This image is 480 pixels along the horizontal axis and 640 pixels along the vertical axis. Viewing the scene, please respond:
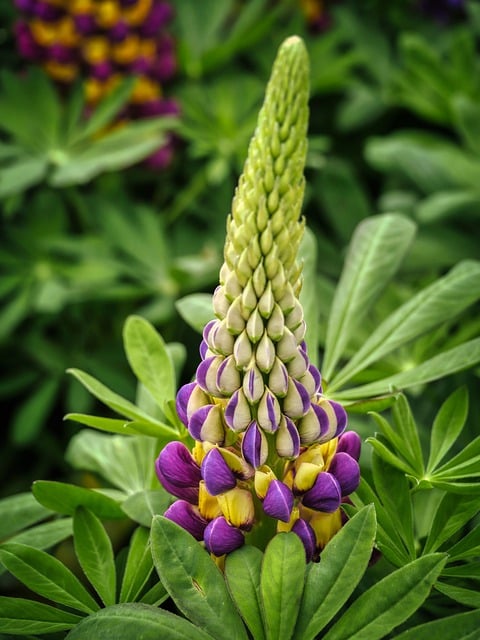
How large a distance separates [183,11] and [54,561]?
1574mm

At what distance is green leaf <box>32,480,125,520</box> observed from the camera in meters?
0.74

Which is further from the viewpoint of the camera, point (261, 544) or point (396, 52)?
point (396, 52)

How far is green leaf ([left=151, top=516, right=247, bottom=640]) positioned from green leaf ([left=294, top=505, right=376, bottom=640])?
5 cm

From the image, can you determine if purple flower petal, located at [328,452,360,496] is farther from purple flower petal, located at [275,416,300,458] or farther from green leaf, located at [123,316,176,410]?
green leaf, located at [123,316,176,410]

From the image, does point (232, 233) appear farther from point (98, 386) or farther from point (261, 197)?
point (98, 386)

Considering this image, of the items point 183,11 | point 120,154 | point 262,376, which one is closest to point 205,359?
point 262,376

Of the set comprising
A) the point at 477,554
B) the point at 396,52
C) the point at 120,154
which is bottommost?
the point at 477,554

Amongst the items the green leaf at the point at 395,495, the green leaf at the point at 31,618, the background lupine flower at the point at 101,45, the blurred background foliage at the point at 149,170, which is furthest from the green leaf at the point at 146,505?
the background lupine flower at the point at 101,45

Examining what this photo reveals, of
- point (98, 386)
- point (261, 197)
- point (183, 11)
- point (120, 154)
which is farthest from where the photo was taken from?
point (183, 11)

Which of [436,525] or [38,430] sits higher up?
[38,430]

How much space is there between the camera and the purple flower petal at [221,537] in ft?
2.18

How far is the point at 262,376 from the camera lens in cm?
67

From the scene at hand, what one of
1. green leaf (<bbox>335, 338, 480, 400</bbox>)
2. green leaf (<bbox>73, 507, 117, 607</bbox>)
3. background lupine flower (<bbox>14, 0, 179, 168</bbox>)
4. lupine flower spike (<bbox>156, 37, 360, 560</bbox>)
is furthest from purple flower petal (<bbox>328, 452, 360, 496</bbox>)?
background lupine flower (<bbox>14, 0, 179, 168</bbox>)

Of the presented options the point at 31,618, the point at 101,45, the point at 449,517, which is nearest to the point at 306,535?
the point at 449,517
